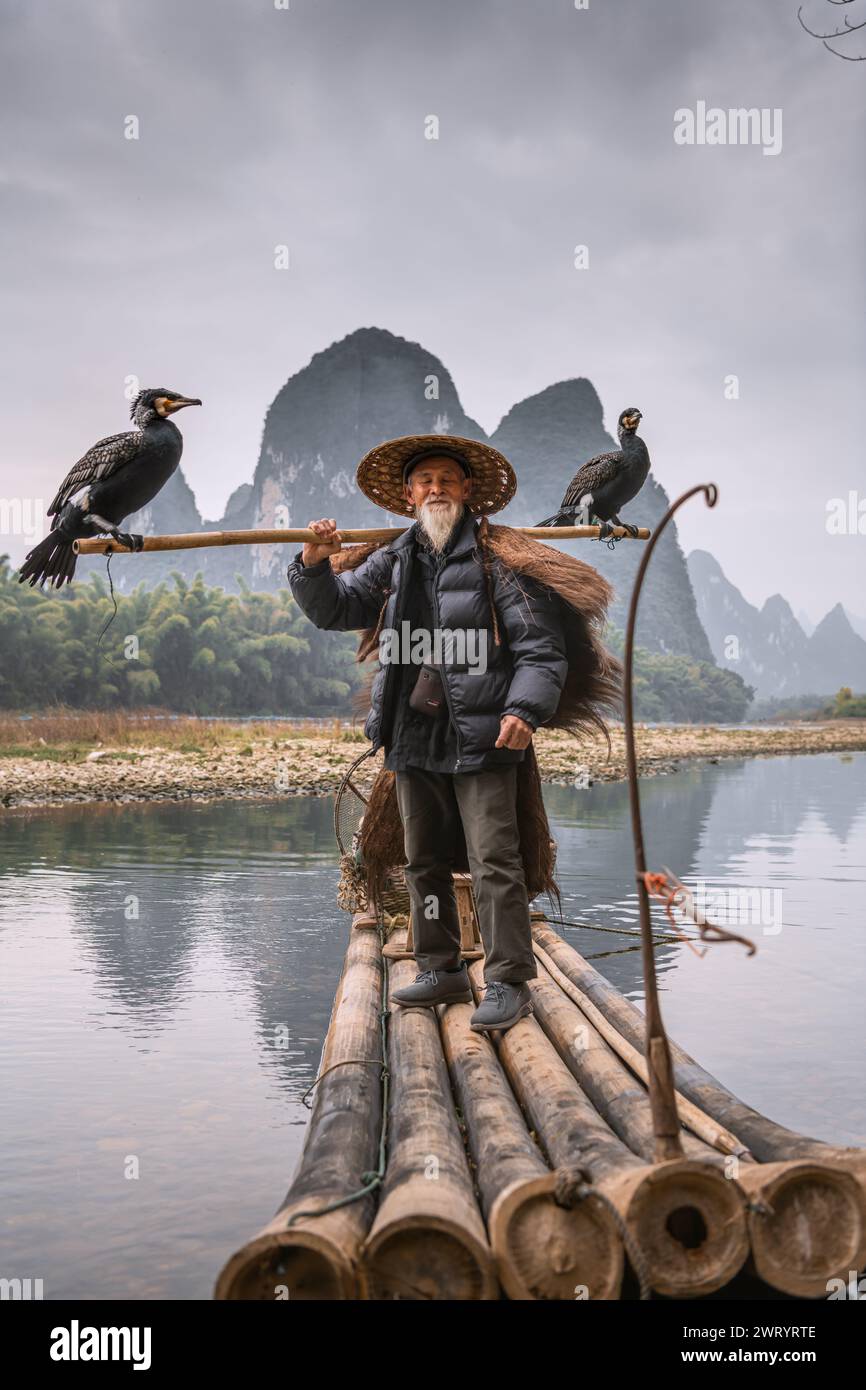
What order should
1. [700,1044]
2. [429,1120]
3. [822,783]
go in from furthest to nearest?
1. [822,783]
2. [700,1044]
3. [429,1120]

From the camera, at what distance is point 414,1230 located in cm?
199

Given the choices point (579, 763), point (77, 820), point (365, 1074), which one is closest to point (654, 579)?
point (579, 763)

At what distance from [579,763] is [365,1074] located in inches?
730

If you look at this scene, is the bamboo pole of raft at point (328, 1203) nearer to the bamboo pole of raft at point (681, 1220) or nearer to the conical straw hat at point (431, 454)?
the bamboo pole of raft at point (681, 1220)

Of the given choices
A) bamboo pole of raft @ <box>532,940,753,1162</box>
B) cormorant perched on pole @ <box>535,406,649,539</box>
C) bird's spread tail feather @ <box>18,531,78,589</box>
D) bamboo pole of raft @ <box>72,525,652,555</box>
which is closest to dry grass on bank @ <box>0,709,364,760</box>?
cormorant perched on pole @ <box>535,406,649,539</box>

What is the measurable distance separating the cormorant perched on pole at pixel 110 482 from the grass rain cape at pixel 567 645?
685 mm

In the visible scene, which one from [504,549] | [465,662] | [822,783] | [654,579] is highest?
[654,579]

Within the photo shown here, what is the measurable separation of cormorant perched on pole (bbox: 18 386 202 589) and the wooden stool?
5.92 feet

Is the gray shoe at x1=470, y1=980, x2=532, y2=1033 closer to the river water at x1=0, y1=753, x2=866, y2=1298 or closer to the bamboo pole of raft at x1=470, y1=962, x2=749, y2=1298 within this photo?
the river water at x1=0, y1=753, x2=866, y2=1298

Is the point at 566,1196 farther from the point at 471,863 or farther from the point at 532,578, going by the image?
the point at 532,578

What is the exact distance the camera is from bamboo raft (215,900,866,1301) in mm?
1977

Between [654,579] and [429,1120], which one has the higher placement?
[654,579]

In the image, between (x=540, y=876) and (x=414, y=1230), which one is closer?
(x=414, y=1230)

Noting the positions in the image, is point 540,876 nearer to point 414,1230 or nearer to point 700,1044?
point 700,1044
